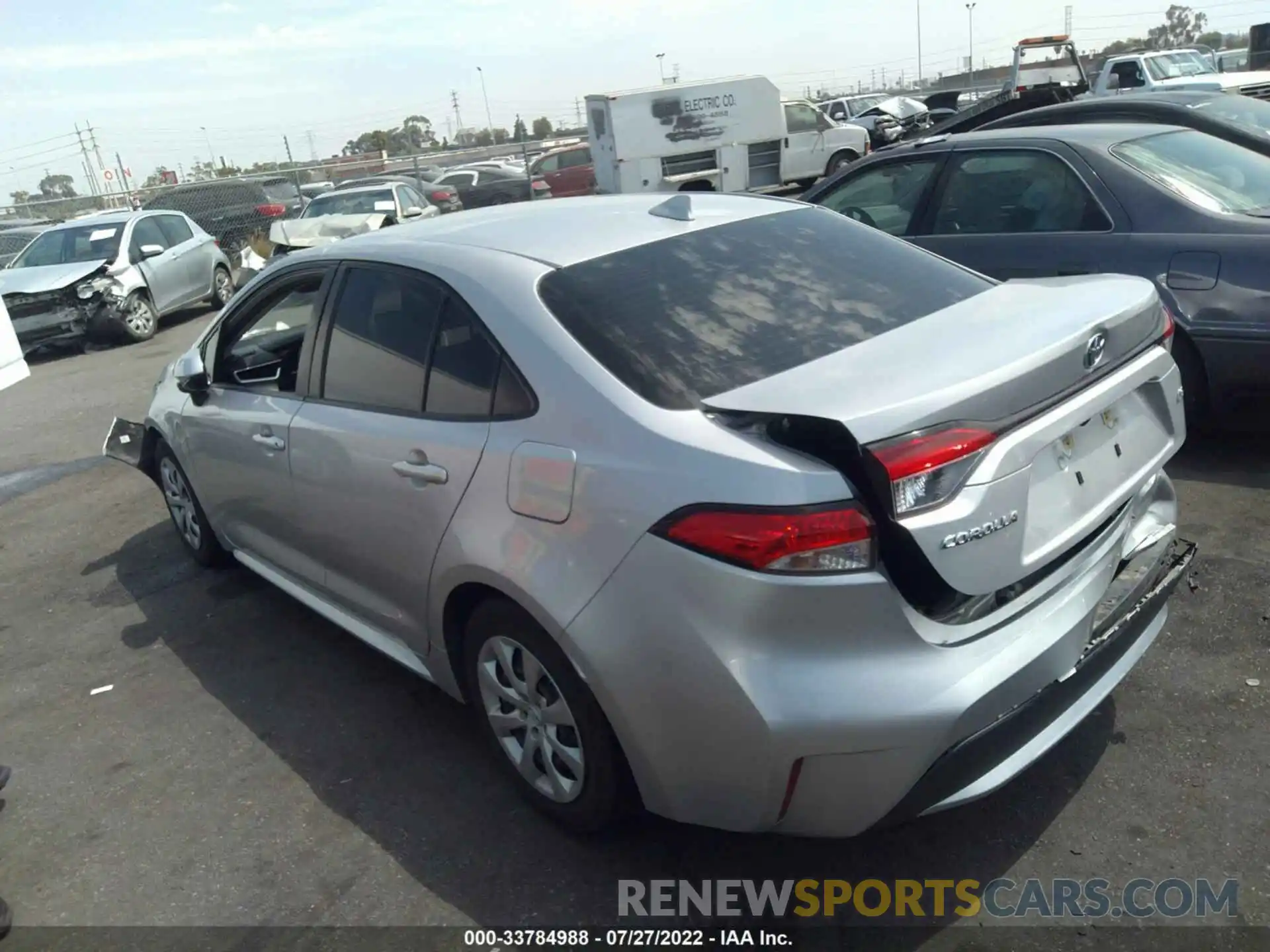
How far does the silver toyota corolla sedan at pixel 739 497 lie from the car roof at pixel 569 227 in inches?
0.8

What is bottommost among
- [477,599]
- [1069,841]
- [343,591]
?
[1069,841]

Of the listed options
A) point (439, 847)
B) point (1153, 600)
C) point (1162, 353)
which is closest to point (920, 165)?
point (1162, 353)

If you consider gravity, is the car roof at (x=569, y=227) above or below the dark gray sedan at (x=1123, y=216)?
above

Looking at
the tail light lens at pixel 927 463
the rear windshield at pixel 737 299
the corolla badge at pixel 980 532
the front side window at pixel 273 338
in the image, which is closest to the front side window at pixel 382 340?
the front side window at pixel 273 338

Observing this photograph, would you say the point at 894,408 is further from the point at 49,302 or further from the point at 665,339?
the point at 49,302

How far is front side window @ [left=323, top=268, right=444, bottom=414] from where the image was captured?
327 cm

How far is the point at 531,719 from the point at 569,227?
1.56 meters

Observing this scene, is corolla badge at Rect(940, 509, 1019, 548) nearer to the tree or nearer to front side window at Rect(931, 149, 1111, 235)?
front side window at Rect(931, 149, 1111, 235)

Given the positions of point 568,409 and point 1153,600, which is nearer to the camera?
point 568,409

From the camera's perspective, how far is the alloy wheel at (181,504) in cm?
514

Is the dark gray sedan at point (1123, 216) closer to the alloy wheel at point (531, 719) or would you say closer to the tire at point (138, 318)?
the alloy wheel at point (531, 719)

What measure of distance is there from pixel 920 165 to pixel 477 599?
430cm

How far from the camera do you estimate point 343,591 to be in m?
3.74

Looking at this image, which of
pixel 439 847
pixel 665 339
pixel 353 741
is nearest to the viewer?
pixel 665 339
